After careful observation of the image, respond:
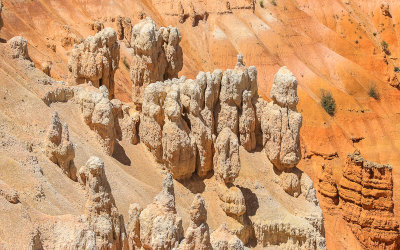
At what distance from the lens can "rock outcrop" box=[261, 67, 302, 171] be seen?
2847cm

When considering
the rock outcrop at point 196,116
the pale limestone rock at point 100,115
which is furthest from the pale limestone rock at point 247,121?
the pale limestone rock at point 100,115

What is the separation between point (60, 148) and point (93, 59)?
8.51 m

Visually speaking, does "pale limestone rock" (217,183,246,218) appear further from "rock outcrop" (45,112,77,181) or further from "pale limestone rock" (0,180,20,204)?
"pale limestone rock" (0,180,20,204)

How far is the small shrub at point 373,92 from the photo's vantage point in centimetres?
6725

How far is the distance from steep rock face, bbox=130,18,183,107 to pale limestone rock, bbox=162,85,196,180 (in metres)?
3.94

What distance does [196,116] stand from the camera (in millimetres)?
26828

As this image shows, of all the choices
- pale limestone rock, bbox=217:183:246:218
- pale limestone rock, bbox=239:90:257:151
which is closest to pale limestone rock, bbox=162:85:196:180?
pale limestone rock, bbox=217:183:246:218

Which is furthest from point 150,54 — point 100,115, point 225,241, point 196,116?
point 225,241

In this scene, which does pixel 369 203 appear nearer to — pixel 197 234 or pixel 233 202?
pixel 233 202

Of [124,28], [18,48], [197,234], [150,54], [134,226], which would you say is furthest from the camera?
[124,28]

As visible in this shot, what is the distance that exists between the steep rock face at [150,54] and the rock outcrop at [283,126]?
225 inches

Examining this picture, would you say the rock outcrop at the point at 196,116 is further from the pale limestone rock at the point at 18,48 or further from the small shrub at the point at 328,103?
the small shrub at the point at 328,103

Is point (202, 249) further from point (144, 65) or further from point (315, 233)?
point (144, 65)

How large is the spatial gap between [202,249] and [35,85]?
13.1m
